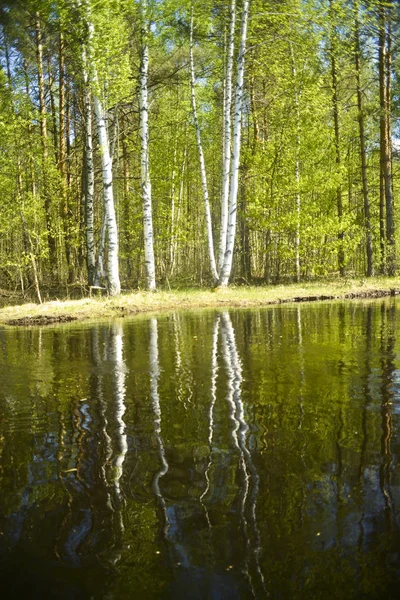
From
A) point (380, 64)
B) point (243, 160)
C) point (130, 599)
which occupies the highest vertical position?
point (380, 64)

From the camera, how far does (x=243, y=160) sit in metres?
25.8

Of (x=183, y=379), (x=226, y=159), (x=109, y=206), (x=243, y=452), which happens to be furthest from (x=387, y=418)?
(x=226, y=159)

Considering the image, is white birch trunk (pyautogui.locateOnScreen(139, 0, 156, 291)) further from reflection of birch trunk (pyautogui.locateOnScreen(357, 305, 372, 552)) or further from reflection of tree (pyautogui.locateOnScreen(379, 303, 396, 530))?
reflection of birch trunk (pyautogui.locateOnScreen(357, 305, 372, 552))

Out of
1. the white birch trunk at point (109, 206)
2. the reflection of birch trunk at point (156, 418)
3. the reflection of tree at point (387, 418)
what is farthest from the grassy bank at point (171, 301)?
the reflection of tree at point (387, 418)

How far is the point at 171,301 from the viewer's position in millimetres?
17188

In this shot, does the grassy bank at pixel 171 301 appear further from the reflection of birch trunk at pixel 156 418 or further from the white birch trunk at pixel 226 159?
the reflection of birch trunk at pixel 156 418

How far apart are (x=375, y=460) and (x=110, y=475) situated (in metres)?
1.74

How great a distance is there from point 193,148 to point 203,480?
2867 cm

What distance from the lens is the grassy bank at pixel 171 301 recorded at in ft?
48.5

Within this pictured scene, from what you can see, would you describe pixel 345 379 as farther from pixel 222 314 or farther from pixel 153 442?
pixel 222 314

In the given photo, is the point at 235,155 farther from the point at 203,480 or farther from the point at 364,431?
the point at 203,480

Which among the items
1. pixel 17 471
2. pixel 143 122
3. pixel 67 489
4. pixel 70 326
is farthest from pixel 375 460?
pixel 143 122

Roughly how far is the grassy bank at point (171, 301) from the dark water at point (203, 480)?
7300mm

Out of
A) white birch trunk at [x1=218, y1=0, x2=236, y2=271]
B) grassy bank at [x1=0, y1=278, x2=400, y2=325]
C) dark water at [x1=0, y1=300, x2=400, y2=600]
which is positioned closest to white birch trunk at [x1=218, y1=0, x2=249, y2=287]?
white birch trunk at [x1=218, y1=0, x2=236, y2=271]
